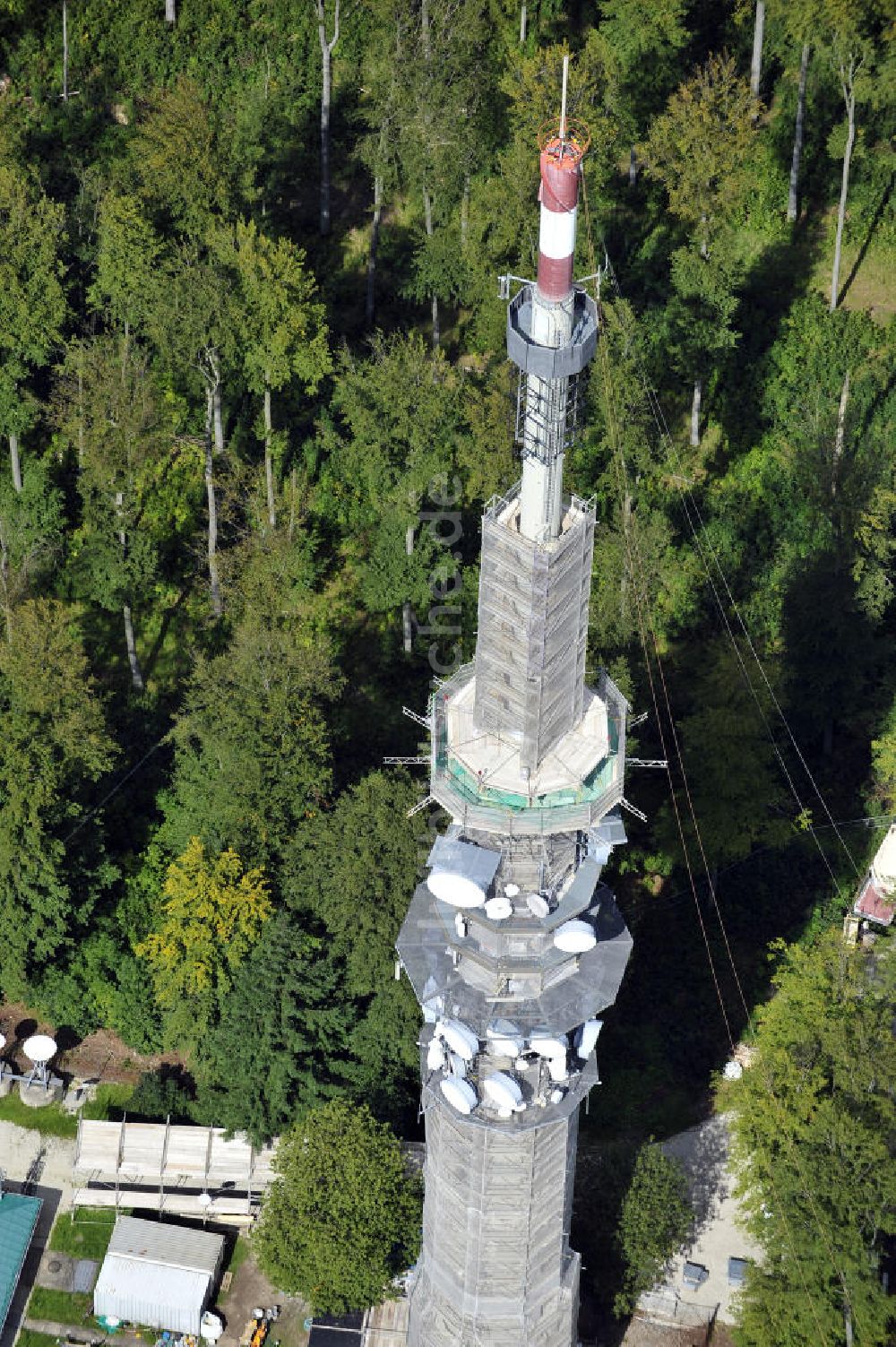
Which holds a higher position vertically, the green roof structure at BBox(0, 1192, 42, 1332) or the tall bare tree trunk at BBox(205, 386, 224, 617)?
the tall bare tree trunk at BBox(205, 386, 224, 617)

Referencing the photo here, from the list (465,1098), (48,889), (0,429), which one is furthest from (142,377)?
(465,1098)

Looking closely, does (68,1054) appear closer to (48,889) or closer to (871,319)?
(48,889)

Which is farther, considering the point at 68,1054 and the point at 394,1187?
the point at 68,1054

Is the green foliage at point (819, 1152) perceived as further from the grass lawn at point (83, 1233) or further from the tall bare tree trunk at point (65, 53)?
the tall bare tree trunk at point (65, 53)

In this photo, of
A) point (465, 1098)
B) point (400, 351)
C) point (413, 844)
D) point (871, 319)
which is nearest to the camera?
point (465, 1098)

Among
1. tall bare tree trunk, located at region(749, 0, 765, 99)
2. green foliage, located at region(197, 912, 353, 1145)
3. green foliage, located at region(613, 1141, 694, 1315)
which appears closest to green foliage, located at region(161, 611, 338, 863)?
green foliage, located at region(197, 912, 353, 1145)

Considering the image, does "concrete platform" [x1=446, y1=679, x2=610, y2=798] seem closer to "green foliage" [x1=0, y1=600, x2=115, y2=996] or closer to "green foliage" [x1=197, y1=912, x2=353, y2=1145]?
"green foliage" [x1=197, y1=912, x2=353, y2=1145]
